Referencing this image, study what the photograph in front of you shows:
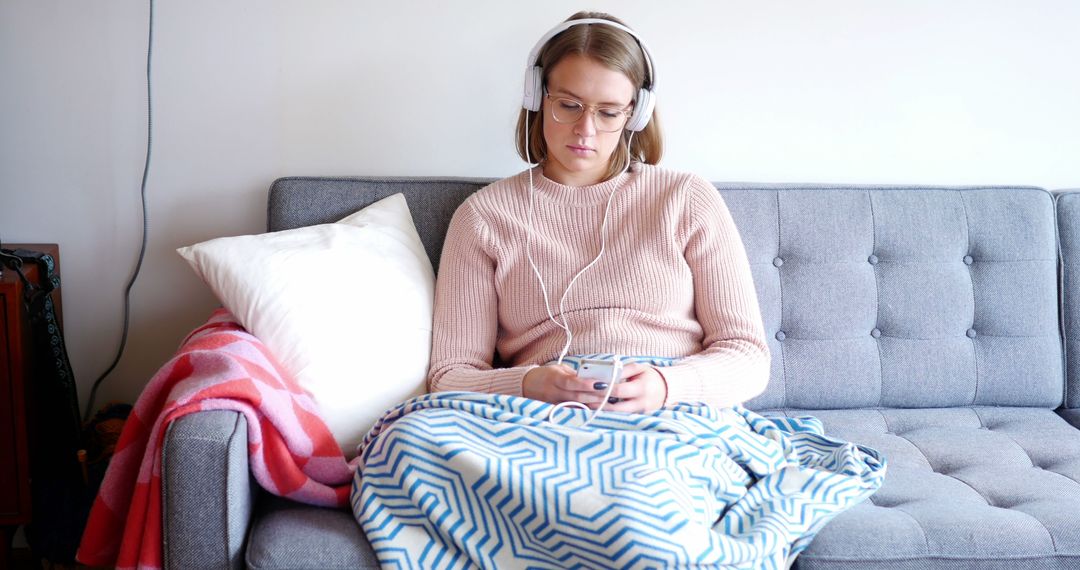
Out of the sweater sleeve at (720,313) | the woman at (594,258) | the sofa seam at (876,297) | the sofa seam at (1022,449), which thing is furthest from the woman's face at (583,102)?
the sofa seam at (1022,449)

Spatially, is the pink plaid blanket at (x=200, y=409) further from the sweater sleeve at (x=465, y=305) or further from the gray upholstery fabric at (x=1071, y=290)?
the gray upholstery fabric at (x=1071, y=290)

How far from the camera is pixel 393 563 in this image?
1114 millimetres

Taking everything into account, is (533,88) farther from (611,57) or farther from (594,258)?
(594,258)

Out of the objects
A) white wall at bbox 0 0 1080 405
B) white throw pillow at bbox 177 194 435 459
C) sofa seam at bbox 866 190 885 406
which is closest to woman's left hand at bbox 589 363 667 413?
white throw pillow at bbox 177 194 435 459

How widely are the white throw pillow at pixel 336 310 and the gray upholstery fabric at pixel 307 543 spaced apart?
244 mm

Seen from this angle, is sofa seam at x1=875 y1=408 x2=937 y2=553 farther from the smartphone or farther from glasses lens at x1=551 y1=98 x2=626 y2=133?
glasses lens at x1=551 y1=98 x2=626 y2=133

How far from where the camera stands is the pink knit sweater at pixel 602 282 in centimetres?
147

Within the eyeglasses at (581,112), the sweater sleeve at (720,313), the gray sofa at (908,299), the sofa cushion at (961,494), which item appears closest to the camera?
the sofa cushion at (961,494)

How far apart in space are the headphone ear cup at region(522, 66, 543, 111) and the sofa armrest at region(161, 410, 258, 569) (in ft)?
2.44

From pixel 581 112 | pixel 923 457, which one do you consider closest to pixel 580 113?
pixel 581 112

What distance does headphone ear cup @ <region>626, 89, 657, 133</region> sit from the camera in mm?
1525

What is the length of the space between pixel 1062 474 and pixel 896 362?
36 cm

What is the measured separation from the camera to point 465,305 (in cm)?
154

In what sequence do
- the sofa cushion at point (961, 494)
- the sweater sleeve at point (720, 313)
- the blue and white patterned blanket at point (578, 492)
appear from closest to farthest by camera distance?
the blue and white patterned blanket at point (578, 492), the sofa cushion at point (961, 494), the sweater sleeve at point (720, 313)
